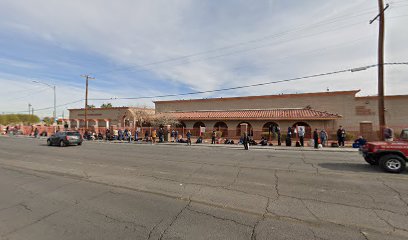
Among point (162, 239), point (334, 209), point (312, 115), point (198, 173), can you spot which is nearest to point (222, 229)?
point (162, 239)

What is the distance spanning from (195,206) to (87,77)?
32.3 m

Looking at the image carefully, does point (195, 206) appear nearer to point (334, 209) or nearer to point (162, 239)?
point (162, 239)

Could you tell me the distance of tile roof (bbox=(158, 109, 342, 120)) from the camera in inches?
894

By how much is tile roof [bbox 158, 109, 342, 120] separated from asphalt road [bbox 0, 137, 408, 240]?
1588 centimetres

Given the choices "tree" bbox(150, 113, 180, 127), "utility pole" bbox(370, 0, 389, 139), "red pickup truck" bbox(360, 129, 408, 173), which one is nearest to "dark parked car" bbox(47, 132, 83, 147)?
"tree" bbox(150, 113, 180, 127)

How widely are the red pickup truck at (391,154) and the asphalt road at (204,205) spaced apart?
0.41 m

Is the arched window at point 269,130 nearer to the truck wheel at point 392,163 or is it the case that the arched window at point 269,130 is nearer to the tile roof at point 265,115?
the tile roof at point 265,115

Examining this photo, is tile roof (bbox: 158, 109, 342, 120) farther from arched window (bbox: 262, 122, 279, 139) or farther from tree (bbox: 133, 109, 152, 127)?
tree (bbox: 133, 109, 152, 127)

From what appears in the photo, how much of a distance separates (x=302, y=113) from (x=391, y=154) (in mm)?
16614

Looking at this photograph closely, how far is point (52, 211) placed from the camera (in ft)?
14.7

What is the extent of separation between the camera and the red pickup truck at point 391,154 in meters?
7.89

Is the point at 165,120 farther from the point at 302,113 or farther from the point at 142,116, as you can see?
the point at 302,113

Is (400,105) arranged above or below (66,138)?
above

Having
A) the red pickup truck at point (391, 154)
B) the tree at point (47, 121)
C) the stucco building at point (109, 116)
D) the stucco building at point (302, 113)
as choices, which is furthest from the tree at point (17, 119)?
the red pickup truck at point (391, 154)
